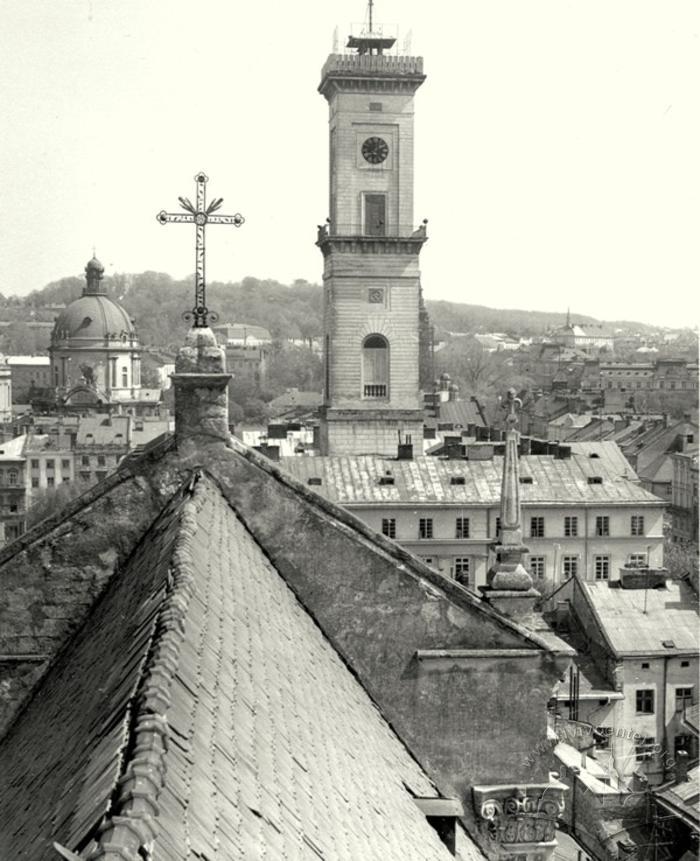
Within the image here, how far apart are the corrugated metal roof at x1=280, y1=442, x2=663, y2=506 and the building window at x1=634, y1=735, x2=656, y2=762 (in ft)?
64.8

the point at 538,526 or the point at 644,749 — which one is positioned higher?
the point at 538,526

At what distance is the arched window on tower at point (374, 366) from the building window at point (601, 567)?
1313 cm

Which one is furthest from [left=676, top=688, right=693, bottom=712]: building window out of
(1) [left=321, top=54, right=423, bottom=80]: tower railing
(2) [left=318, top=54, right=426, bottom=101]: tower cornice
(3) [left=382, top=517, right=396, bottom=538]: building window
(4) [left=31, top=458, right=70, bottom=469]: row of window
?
(4) [left=31, top=458, right=70, bottom=469]: row of window

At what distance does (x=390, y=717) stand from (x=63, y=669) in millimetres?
3092

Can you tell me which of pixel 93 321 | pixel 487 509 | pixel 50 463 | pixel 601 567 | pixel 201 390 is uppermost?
pixel 93 321

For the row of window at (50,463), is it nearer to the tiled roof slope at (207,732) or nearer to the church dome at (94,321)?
the church dome at (94,321)

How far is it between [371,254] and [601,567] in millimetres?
18625

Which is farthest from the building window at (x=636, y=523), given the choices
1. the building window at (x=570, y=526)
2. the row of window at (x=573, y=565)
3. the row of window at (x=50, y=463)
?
the row of window at (x=50, y=463)

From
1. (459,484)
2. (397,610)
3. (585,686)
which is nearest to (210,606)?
(397,610)

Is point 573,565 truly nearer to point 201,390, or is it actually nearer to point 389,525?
point 389,525

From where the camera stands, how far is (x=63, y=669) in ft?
33.2

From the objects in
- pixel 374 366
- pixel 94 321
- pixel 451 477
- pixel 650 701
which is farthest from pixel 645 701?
Answer: pixel 94 321

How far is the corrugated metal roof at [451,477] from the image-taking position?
190 ft

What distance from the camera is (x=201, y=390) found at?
1190 cm
